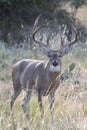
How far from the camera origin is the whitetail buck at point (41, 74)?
8.54m

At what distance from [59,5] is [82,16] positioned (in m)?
3.44

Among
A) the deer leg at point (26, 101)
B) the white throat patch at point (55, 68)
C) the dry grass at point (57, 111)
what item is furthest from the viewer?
the white throat patch at point (55, 68)

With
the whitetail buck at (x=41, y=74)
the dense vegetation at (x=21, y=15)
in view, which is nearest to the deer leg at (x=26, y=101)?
the whitetail buck at (x=41, y=74)

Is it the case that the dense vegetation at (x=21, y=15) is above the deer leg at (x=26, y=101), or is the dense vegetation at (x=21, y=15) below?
above

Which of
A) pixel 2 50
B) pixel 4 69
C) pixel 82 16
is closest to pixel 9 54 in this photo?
pixel 2 50

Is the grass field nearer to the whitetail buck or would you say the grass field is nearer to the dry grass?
the dry grass

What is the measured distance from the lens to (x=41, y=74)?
9.05m

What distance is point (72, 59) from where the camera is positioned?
13.6 m

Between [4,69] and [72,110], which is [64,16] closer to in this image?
[4,69]

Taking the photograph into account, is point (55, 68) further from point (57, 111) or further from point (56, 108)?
point (57, 111)

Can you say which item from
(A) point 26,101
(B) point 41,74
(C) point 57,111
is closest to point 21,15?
(B) point 41,74

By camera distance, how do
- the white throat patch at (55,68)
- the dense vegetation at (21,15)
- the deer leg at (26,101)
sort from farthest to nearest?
the dense vegetation at (21,15) < the white throat patch at (55,68) < the deer leg at (26,101)

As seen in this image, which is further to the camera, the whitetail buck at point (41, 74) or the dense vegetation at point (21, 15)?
the dense vegetation at point (21, 15)

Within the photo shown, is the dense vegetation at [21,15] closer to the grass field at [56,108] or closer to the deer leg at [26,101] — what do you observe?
the grass field at [56,108]
